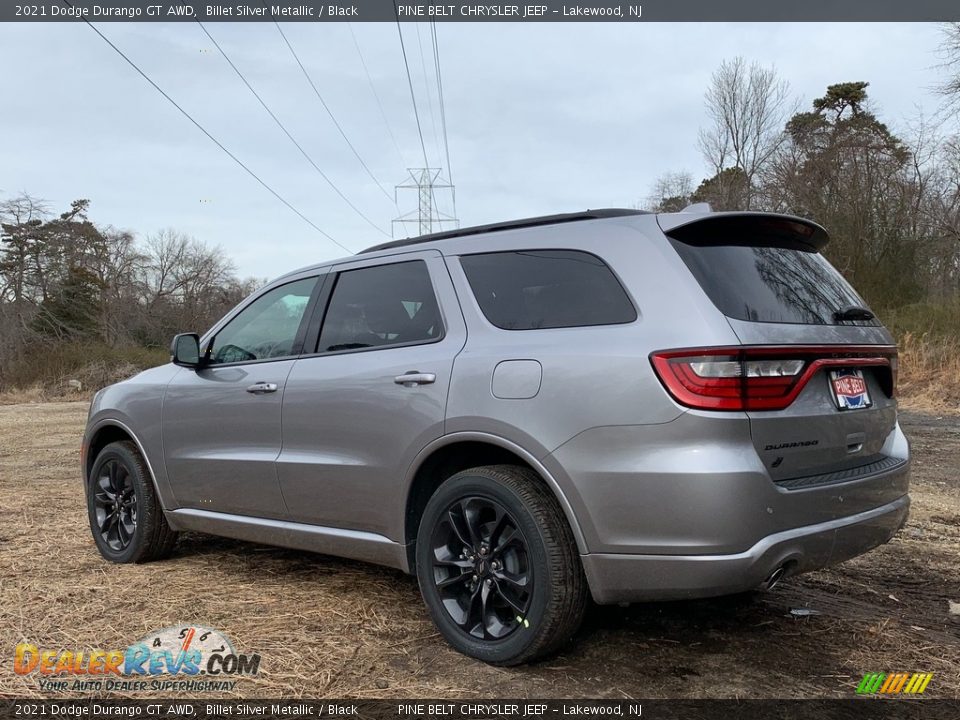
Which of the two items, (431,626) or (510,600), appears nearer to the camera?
(510,600)

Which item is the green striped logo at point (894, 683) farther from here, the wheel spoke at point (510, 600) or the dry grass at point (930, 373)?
the dry grass at point (930, 373)

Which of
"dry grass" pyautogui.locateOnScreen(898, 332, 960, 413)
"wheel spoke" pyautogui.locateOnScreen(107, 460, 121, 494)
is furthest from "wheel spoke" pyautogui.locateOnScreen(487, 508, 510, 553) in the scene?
"dry grass" pyautogui.locateOnScreen(898, 332, 960, 413)

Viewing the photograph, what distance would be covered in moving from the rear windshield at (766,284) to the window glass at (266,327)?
2.16 meters

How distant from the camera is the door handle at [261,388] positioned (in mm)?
4043

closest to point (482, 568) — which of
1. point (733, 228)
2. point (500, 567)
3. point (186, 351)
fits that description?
point (500, 567)

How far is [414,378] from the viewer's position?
3385 mm

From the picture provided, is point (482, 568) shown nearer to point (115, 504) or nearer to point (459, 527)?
point (459, 527)

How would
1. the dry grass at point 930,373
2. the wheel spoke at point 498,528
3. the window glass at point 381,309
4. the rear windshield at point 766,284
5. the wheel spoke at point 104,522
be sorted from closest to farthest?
the rear windshield at point 766,284
the wheel spoke at point 498,528
the window glass at point 381,309
the wheel spoke at point 104,522
the dry grass at point 930,373

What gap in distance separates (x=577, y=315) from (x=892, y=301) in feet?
59.1

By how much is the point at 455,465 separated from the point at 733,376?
4.26 feet

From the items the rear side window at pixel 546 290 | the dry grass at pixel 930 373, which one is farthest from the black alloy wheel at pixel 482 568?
the dry grass at pixel 930 373

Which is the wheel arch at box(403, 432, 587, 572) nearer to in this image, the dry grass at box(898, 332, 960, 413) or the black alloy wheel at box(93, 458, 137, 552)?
the black alloy wheel at box(93, 458, 137, 552)

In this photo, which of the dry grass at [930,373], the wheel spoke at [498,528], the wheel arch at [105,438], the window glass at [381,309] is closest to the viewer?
the wheel spoke at [498,528]

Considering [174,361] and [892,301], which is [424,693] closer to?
[174,361]
